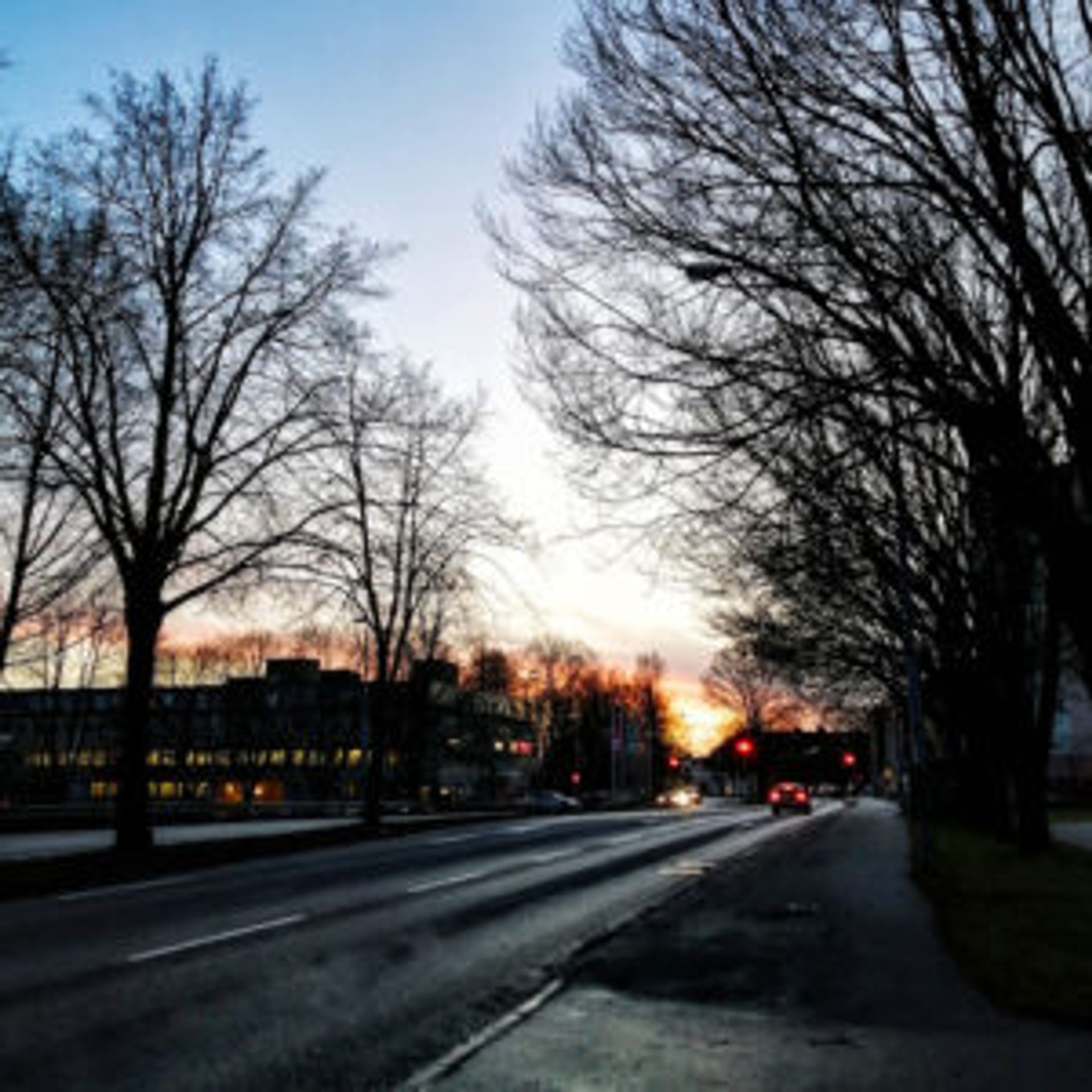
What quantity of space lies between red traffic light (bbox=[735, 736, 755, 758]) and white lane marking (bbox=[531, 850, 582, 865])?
14468 mm

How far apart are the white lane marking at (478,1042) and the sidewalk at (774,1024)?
54mm

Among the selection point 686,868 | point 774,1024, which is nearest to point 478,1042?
point 774,1024

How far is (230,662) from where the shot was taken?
91812 mm

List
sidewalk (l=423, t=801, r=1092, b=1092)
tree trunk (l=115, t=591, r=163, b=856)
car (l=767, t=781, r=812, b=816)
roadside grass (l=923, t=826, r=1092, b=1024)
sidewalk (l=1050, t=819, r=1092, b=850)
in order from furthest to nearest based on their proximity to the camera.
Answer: car (l=767, t=781, r=812, b=816), sidewalk (l=1050, t=819, r=1092, b=850), tree trunk (l=115, t=591, r=163, b=856), roadside grass (l=923, t=826, r=1092, b=1024), sidewalk (l=423, t=801, r=1092, b=1092)

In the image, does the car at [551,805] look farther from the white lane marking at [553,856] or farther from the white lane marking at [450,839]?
the white lane marking at [553,856]

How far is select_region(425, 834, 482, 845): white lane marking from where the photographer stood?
26.0 meters

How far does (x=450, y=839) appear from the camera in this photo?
27.6 m

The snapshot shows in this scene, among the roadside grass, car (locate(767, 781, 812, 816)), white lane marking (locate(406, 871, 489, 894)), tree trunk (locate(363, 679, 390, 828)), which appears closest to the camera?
the roadside grass

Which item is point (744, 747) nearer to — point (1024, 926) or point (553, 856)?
point (553, 856)

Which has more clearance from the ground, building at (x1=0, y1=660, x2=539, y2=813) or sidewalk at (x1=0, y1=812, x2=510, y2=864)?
building at (x1=0, y1=660, x2=539, y2=813)

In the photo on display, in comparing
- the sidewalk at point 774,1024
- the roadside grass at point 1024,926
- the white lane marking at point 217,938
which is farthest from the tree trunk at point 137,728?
the roadside grass at point 1024,926

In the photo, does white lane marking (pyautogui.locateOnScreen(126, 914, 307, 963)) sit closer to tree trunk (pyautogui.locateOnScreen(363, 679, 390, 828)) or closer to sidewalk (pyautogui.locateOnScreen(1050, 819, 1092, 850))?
sidewalk (pyautogui.locateOnScreen(1050, 819, 1092, 850))

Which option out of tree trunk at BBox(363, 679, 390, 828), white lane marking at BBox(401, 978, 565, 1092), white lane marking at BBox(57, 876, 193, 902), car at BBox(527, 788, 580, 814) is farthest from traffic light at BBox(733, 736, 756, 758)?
white lane marking at BBox(401, 978, 565, 1092)

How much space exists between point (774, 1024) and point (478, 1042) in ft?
6.34
